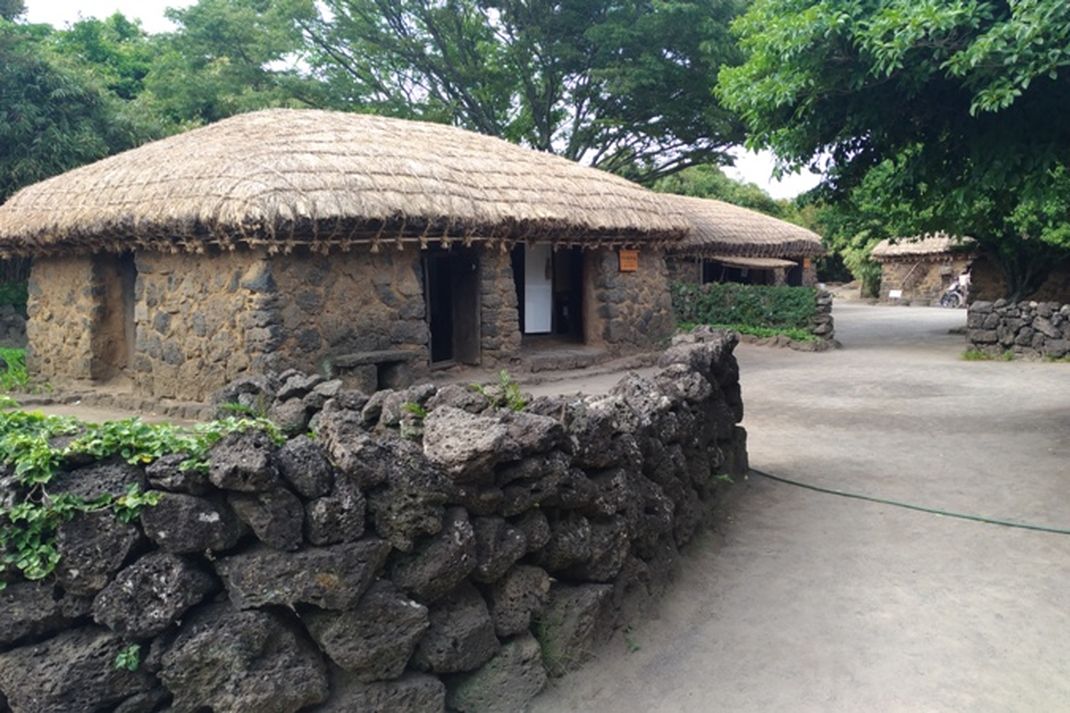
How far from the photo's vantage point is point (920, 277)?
31.9 m

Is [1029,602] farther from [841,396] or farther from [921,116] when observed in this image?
[841,396]

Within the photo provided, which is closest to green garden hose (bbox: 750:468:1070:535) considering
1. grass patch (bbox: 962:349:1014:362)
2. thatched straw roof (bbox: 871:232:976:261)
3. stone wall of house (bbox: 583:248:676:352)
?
stone wall of house (bbox: 583:248:676:352)

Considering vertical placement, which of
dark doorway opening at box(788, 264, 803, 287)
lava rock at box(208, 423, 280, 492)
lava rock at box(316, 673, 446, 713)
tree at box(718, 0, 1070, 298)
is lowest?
lava rock at box(316, 673, 446, 713)

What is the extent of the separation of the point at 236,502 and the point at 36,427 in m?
0.97

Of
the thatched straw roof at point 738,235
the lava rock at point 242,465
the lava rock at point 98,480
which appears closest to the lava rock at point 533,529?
the lava rock at point 242,465

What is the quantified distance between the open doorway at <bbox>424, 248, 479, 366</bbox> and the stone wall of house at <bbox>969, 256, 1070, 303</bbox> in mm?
14259

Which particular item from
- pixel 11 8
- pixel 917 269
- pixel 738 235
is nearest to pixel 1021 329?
pixel 738 235

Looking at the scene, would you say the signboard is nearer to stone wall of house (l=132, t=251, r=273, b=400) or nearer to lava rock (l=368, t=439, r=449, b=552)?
stone wall of house (l=132, t=251, r=273, b=400)

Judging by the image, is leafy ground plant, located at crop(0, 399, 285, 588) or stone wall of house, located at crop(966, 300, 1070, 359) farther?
stone wall of house, located at crop(966, 300, 1070, 359)

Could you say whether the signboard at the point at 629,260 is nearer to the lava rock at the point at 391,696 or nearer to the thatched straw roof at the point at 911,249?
the lava rock at the point at 391,696

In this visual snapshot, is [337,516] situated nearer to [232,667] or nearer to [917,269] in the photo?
[232,667]

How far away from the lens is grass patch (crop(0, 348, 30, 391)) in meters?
10.9

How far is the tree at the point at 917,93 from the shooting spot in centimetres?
541

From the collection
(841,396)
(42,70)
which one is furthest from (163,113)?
(841,396)
